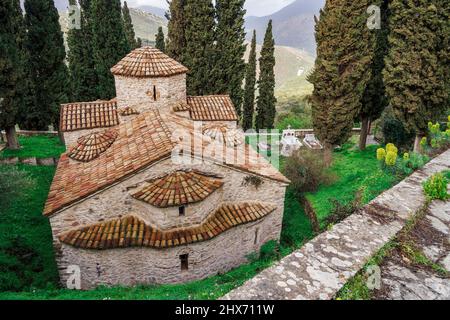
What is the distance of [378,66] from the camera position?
58.1 ft

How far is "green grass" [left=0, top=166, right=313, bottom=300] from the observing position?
839cm

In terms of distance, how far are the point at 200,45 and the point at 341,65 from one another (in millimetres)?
9649

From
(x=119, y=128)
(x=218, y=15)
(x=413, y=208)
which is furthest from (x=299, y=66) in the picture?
(x=413, y=208)

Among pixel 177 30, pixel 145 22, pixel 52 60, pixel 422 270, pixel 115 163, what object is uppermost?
pixel 145 22

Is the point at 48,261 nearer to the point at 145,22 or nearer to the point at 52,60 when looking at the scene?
the point at 52,60

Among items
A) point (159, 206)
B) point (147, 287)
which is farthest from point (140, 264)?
point (159, 206)

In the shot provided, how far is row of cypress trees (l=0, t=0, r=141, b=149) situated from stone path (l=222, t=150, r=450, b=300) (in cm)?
1900

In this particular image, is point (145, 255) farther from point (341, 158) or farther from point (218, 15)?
point (218, 15)

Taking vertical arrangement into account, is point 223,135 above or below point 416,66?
below

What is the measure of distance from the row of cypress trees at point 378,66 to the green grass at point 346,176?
134 centimetres

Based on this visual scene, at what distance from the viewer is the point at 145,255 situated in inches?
401

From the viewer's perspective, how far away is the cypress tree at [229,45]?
22.5 meters

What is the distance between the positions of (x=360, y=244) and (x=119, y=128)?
12102mm

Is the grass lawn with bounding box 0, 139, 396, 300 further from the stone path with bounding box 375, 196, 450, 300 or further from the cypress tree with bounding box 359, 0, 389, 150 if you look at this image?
the cypress tree with bounding box 359, 0, 389, 150
